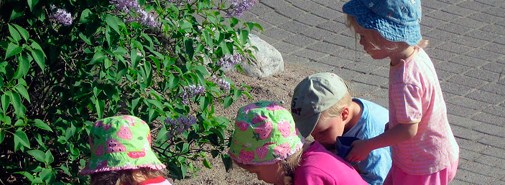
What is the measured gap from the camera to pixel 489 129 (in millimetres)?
6375

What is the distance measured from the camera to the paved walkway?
6.18 meters

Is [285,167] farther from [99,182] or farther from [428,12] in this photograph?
[428,12]

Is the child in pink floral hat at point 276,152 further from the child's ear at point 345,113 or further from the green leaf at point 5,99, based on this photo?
the green leaf at point 5,99

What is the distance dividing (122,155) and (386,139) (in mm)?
1089

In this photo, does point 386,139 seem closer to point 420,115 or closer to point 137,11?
point 420,115

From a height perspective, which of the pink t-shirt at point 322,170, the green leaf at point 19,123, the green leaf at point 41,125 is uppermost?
the pink t-shirt at point 322,170

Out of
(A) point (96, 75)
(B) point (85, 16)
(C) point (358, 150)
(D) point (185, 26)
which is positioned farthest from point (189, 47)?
(C) point (358, 150)

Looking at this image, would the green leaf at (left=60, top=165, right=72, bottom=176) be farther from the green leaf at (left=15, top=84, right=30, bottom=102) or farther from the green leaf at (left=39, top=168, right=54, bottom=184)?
the green leaf at (left=15, top=84, right=30, bottom=102)

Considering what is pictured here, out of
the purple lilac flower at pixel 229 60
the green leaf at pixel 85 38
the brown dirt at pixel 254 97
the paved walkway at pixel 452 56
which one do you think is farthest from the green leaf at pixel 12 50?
the paved walkway at pixel 452 56

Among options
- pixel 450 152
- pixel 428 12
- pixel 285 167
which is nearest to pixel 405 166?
pixel 450 152

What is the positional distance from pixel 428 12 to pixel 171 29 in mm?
4498

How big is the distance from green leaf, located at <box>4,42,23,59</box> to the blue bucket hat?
4.27ft

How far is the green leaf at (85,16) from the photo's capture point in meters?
3.88

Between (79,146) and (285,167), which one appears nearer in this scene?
(285,167)
